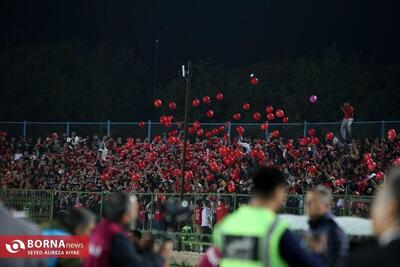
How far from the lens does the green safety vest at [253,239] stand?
5.50 metres

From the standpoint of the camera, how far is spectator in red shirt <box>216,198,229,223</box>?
68.3 feet

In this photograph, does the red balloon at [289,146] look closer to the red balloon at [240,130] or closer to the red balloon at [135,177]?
the red balloon at [240,130]

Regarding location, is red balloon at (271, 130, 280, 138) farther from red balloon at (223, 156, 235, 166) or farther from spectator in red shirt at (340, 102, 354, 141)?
spectator in red shirt at (340, 102, 354, 141)

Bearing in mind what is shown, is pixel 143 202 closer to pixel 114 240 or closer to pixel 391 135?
pixel 391 135

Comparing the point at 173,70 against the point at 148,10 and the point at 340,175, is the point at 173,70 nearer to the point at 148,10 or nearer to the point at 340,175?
the point at 148,10

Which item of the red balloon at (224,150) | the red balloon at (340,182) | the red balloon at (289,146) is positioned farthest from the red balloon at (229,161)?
the red balloon at (340,182)

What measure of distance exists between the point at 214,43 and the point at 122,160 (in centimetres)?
3732

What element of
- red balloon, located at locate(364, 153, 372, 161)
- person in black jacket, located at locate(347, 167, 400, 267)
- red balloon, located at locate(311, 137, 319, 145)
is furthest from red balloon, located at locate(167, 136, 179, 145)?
person in black jacket, located at locate(347, 167, 400, 267)

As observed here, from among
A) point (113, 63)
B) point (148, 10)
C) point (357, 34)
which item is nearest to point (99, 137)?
point (113, 63)

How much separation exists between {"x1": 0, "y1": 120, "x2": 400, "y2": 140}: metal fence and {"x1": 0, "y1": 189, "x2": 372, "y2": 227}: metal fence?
641cm

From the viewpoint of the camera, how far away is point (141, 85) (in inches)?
2517

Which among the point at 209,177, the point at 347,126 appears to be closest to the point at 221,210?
the point at 209,177

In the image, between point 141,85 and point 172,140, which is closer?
point 172,140

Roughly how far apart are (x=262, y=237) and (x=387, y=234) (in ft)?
5.62
